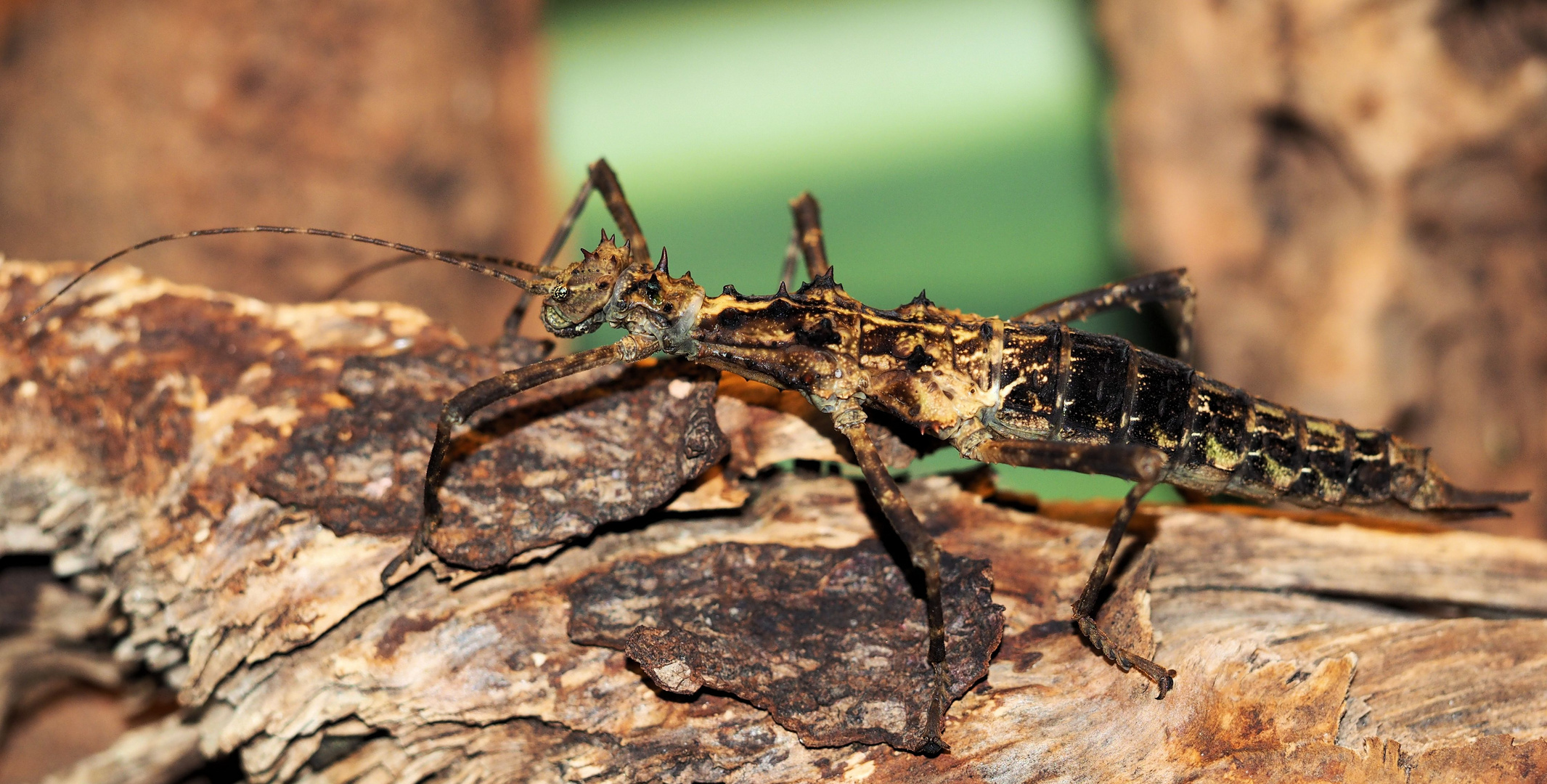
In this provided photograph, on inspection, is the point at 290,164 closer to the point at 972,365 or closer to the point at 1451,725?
the point at 972,365

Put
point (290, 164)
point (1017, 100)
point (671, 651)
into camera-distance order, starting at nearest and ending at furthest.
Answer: point (671, 651)
point (290, 164)
point (1017, 100)

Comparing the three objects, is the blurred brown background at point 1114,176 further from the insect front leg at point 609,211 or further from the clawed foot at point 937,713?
the clawed foot at point 937,713

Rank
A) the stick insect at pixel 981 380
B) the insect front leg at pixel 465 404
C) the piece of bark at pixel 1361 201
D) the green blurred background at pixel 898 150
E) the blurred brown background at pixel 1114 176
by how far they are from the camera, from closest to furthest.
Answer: the insect front leg at pixel 465 404 < the stick insect at pixel 981 380 < the piece of bark at pixel 1361 201 < the blurred brown background at pixel 1114 176 < the green blurred background at pixel 898 150

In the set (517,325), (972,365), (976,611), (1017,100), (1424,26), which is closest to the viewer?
(976,611)

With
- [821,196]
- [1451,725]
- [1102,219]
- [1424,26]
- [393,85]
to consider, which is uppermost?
[393,85]

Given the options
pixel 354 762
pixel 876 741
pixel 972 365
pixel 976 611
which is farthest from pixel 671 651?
pixel 972 365

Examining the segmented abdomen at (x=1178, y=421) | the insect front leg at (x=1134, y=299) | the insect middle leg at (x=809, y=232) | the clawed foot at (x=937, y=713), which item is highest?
the insect middle leg at (x=809, y=232)

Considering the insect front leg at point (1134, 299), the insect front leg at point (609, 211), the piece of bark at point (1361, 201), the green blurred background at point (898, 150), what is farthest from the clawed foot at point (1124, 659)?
the green blurred background at point (898, 150)
